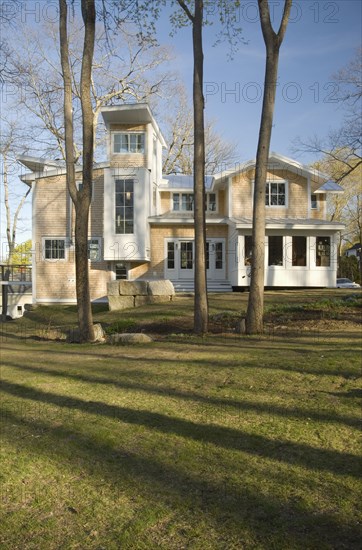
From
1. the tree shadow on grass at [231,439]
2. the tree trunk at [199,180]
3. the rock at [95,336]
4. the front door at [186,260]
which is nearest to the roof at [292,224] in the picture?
the front door at [186,260]

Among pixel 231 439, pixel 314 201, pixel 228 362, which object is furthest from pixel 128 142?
pixel 231 439

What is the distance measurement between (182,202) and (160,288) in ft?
29.5

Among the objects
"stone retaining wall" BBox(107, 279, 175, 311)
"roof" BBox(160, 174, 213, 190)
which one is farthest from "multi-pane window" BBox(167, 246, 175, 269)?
"stone retaining wall" BBox(107, 279, 175, 311)

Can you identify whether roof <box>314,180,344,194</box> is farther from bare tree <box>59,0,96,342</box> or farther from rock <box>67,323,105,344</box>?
rock <box>67,323,105,344</box>

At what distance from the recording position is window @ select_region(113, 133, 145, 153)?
23.8 meters

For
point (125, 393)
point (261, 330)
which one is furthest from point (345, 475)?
point (261, 330)

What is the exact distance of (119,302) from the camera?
18.7m

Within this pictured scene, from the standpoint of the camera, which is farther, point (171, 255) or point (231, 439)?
point (171, 255)

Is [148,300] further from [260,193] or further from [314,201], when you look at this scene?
[314,201]

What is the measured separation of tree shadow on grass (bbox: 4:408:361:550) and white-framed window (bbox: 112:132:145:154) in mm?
20891

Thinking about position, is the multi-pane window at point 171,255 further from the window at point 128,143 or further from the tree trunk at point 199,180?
the tree trunk at point 199,180

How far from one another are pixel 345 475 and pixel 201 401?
7.33 ft

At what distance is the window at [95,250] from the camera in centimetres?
2412

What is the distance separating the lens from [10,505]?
10.5 feet
